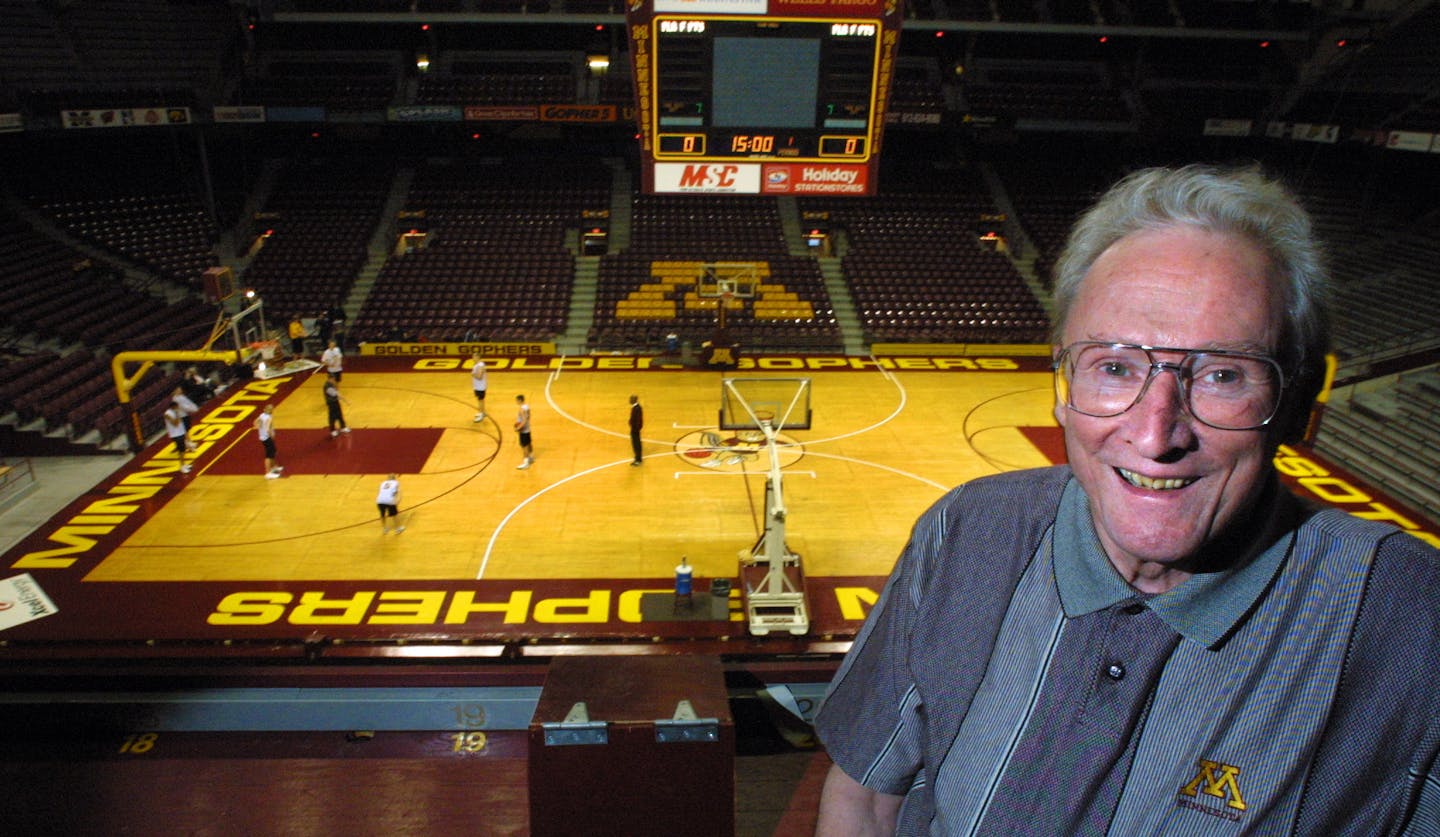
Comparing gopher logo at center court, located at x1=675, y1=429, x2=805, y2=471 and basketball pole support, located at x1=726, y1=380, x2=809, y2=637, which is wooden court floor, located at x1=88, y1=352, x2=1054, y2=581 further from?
basketball pole support, located at x1=726, y1=380, x2=809, y2=637

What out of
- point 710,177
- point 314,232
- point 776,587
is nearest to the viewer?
point 776,587

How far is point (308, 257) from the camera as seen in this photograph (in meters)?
28.4

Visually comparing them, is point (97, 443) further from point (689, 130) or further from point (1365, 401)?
point (1365, 401)

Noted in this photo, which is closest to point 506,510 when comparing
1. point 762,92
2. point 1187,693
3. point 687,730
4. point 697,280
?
point 762,92

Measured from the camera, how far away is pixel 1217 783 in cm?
149

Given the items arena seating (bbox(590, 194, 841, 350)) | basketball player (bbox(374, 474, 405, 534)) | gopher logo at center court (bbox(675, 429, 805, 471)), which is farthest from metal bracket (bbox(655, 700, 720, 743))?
arena seating (bbox(590, 194, 841, 350))

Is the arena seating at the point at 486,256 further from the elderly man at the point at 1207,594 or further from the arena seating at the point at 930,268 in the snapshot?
the elderly man at the point at 1207,594

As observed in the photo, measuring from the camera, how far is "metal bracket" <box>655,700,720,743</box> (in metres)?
5.97

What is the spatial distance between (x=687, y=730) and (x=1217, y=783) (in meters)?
4.93

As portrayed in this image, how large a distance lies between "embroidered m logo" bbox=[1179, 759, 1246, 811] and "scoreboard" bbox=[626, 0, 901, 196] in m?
12.2

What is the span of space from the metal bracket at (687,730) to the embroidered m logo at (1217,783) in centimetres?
484

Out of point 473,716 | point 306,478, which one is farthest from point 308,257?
point 473,716

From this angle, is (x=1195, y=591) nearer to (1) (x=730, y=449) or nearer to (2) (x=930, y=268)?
(1) (x=730, y=449)

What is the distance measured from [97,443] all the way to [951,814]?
68.0 feet
